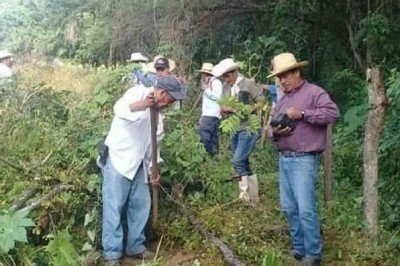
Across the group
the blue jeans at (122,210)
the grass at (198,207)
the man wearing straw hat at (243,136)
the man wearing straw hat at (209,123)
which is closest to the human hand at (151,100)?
the blue jeans at (122,210)

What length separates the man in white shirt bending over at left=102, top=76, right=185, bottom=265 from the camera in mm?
5156

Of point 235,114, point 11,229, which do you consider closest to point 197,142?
point 235,114

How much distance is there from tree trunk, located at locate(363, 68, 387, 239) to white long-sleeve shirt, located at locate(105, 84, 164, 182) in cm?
175

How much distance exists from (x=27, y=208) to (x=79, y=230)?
57 cm

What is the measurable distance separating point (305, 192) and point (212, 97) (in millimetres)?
4237

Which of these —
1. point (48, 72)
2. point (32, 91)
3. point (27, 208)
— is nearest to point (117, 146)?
point (27, 208)

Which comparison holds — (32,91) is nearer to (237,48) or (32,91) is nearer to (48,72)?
(48,72)

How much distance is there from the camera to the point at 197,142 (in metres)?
6.95

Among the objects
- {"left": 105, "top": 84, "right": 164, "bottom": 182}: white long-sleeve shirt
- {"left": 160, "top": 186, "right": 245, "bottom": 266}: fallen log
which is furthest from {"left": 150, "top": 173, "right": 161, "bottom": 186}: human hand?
{"left": 160, "top": 186, "right": 245, "bottom": 266}: fallen log

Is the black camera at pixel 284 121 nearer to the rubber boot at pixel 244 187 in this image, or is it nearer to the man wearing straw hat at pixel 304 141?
the man wearing straw hat at pixel 304 141

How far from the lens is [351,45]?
12578 mm

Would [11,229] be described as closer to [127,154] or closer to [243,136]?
[127,154]

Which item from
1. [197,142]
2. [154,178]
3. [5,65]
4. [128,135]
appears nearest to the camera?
[128,135]

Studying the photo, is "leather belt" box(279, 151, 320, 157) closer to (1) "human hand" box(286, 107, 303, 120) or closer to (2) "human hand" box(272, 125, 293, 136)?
(2) "human hand" box(272, 125, 293, 136)
